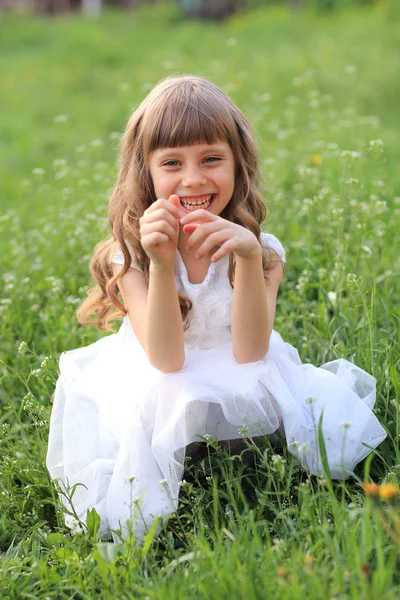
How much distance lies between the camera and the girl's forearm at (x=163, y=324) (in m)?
2.20

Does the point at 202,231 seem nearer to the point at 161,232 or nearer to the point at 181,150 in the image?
the point at 161,232

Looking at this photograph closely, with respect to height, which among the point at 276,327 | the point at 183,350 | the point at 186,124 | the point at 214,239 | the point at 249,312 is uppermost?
the point at 186,124

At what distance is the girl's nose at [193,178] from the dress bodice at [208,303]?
293 millimetres

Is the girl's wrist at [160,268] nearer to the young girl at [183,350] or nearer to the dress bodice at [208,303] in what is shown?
the young girl at [183,350]

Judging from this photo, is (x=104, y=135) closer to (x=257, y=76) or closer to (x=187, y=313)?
(x=257, y=76)

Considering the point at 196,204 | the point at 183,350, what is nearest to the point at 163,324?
the point at 183,350

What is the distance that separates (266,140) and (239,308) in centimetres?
364

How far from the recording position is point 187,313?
101 inches

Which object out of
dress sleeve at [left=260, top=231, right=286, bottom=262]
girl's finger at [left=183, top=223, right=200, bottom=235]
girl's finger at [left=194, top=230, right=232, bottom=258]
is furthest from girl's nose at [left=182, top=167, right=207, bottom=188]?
dress sleeve at [left=260, top=231, right=286, bottom=262]

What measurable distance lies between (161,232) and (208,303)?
0.50 m

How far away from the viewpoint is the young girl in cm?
225

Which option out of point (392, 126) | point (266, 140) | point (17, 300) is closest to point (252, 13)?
point (392, 126)

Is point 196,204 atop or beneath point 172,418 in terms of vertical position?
atop

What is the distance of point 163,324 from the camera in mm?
2256
